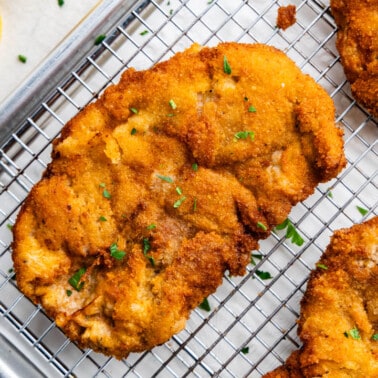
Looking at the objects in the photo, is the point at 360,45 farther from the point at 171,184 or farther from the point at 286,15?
the point at 171,184

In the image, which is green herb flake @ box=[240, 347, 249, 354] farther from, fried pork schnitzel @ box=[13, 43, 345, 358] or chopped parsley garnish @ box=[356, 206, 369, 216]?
chopped parsley garnish @ box=[356, 206, 369, 216]

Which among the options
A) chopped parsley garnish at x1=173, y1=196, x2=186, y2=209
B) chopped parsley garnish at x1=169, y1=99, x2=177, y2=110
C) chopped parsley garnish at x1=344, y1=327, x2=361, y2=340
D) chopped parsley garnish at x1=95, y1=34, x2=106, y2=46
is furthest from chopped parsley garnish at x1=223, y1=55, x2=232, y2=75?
chopped parsley garnish at x1=344, y1=327, x2=361, y2=340

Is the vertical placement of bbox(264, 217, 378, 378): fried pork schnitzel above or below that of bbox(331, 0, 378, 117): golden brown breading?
below

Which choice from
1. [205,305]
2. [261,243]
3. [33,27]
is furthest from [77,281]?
[33,27]

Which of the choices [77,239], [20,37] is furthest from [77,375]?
[20,37]

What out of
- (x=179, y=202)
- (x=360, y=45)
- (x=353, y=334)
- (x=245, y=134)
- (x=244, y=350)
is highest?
(x=360, y=45)

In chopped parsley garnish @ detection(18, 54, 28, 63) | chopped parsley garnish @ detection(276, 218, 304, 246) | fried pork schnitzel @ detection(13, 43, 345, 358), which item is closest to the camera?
fried pork schnitzel @ detection(13, 43, 345, 358)

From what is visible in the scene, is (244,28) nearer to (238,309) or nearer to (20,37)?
(20,37)
